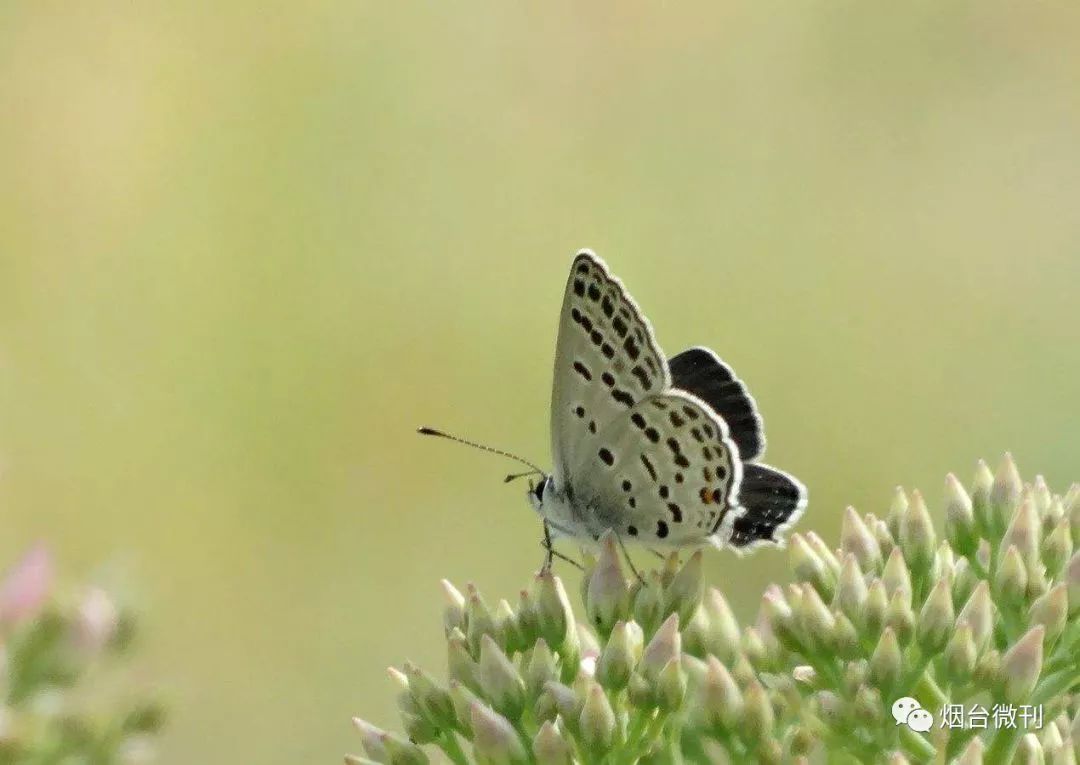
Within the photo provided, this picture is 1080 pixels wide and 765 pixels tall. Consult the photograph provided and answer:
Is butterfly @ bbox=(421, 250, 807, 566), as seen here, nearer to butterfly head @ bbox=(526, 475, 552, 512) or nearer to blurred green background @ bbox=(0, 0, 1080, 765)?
butterfly head @ bbox=(526, 475, 552, 512)

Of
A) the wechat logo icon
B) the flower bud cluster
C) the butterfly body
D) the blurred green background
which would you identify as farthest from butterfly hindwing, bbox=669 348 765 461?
the blurred green background

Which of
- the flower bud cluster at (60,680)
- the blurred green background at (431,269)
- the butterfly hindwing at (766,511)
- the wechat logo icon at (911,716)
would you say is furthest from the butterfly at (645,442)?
the blurred green background at (431,269)

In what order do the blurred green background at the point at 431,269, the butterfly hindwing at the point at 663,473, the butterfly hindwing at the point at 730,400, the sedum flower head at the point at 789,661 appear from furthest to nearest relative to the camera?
the blurred green background at the point at 431,269
the butterfly hindwing at the point at 730,400
the butterfly hindwing at the point at 663,473
the sedum flower head at the point at 789,661

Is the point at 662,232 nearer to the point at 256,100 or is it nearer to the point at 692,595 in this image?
the point at 256,100

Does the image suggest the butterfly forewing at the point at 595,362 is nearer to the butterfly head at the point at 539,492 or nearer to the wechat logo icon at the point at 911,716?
the butterfly head at the point at 539,492

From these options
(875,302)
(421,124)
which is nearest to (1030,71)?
(875,302)

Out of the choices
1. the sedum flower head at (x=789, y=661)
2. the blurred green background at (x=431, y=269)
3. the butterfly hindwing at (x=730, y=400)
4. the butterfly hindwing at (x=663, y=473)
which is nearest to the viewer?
the sedum flower head at (x=789, y=661)

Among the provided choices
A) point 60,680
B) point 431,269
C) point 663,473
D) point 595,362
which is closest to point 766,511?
point 663,473
